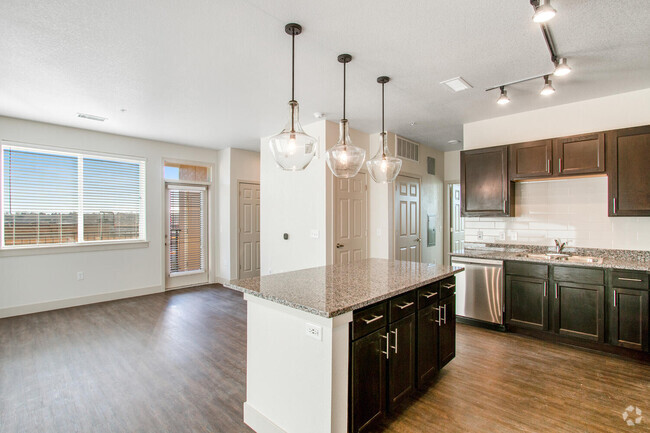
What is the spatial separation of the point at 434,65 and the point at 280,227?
3414 mm

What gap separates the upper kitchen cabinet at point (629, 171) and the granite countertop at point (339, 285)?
2114 millimetres

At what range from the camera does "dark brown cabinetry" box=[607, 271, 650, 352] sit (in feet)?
9.69

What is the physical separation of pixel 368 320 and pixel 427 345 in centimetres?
90

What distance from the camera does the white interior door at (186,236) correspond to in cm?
612

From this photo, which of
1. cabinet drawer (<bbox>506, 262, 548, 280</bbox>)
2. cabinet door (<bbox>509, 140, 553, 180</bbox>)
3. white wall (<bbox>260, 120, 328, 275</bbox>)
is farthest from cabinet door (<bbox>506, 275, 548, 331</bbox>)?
white wall (<bbox>260, 120, 328, 275</bbox>)

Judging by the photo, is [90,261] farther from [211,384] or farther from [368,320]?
[368,320]

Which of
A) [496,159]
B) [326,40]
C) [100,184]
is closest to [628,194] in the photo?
[496,159]

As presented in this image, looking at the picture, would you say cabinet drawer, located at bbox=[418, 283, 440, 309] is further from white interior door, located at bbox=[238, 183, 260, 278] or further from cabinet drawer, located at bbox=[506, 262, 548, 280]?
white interior door, located at bbox=[238, 183, 260, 278]

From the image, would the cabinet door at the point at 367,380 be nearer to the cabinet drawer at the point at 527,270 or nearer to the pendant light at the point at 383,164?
the pendant light at the point at 383,164

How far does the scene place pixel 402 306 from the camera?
7.12 feet

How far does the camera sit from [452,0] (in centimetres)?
204

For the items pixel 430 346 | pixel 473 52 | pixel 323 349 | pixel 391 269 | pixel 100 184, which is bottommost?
pixel 430 346

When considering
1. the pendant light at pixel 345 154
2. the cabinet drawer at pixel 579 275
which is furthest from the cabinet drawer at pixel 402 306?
the cabinet drawer at pixel 579 275

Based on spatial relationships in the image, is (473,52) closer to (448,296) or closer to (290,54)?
(290,54)
